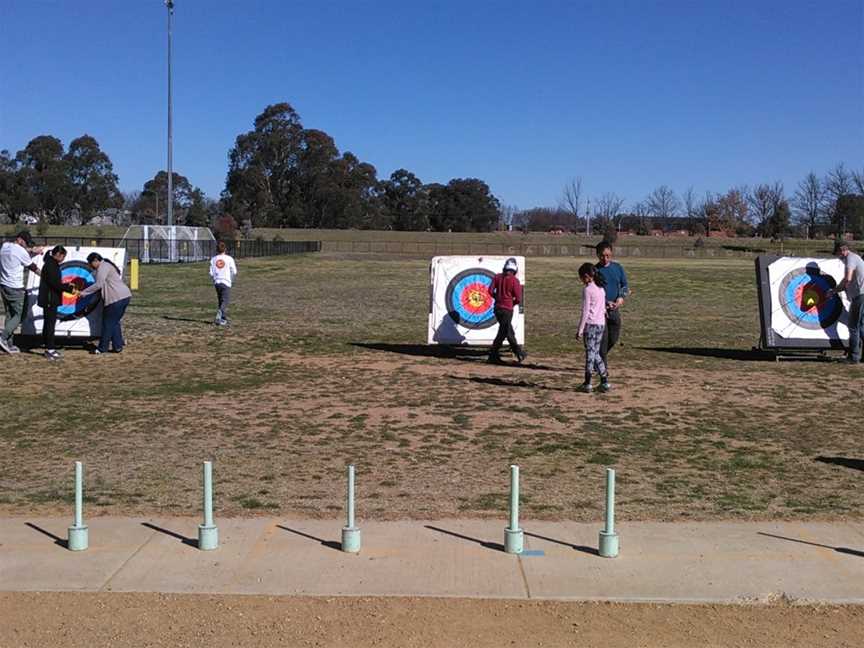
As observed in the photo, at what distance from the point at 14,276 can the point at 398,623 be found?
11435 mm

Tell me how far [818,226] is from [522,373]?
11587 centimetres

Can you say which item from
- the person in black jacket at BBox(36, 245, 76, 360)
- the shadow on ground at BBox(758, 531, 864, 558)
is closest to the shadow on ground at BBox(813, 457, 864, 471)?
the shadow on ground at BBox(758, 531, 864, 558)

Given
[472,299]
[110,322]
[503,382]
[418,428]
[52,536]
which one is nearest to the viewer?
[52,536]

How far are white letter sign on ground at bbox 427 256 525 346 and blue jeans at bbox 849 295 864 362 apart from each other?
4.86 meters

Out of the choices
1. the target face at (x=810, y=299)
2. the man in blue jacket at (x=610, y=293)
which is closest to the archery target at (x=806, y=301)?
the target face at (x=810, y=299)

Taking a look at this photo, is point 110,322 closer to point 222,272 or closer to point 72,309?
point 72,309

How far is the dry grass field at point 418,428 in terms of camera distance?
6.89 metres

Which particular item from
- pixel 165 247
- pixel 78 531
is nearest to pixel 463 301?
pixel 78 531

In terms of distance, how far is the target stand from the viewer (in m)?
14.9

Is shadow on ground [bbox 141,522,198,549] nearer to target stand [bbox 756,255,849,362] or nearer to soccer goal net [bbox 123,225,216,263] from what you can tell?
target stand [bbox 756,255,849,362]

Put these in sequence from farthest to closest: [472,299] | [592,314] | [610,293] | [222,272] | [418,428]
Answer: [222,272] < [472,299] < [610,293] < [592,314] < [418,428]

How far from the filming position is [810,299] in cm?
1529

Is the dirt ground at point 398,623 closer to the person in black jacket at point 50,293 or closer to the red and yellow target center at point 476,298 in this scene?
the person in black jacket at point 50,293

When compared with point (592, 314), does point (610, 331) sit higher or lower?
lower
